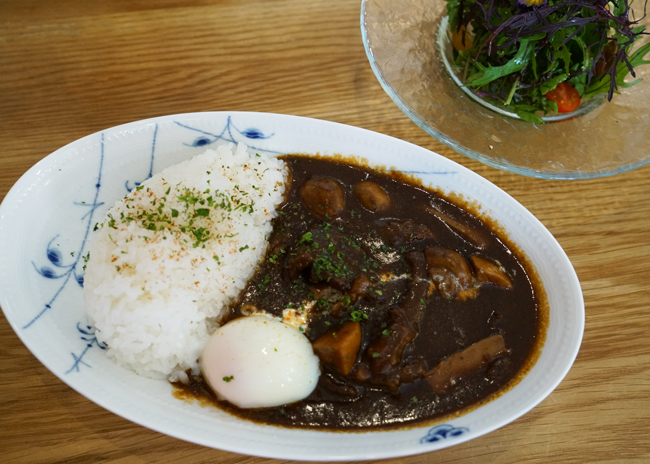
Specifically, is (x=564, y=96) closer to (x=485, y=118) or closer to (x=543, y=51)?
(x=543, y=51)

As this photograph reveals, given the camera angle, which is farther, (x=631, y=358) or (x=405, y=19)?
(x=405, y=19)

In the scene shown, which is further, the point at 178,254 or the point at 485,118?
the point at 485,118

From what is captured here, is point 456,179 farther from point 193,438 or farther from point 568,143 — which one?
point 193,438

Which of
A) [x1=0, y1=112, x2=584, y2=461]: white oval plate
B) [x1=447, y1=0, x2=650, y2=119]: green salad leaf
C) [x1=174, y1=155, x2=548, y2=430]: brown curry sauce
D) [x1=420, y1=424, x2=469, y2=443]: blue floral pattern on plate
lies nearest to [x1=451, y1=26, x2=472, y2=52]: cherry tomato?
[x1=447, y1=0, x2=650, y2=119]: green salad leaf

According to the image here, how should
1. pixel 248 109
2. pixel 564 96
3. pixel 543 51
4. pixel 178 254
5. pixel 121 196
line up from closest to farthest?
pixel 178 254 < pixel 121 196 < pixel 543 51 < pixel 564 96 < pixel 248 109

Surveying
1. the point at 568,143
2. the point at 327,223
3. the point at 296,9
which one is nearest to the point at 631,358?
the point at 568,143

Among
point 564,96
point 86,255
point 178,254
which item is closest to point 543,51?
point 564,96

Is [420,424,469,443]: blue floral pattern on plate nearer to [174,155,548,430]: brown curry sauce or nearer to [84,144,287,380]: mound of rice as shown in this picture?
[174,155,548,430]: brown curry sauce
